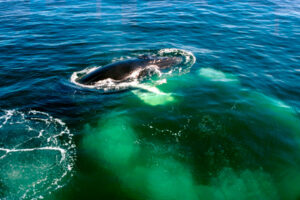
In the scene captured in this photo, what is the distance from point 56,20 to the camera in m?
35.4

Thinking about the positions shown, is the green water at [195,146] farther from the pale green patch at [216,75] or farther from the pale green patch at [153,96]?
the pale green patch at [216,75]

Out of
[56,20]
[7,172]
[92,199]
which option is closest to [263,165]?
[92,199]

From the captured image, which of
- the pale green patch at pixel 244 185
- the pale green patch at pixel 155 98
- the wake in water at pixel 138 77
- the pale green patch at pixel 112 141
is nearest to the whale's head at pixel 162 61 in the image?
the wake in water at pixel 138 77

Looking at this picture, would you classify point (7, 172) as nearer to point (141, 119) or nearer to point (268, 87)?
point (141, 119)

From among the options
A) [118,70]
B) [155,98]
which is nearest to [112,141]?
[155,98]

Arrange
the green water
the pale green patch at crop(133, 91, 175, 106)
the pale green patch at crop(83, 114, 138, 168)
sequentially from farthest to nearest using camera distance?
the pale green patch at crop(133, 91, 175, 106)
the pale green patch at crop(83, 114, 138, 168)
the green water

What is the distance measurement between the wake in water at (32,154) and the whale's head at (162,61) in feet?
29.8

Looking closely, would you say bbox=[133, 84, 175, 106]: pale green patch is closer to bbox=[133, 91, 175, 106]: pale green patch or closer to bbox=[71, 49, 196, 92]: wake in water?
bbox=[133, 91, 175, 106]: pale green patch

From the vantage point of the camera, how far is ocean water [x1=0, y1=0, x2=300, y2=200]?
39.2ft

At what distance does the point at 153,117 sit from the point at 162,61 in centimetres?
728

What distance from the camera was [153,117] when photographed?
52.9 ft

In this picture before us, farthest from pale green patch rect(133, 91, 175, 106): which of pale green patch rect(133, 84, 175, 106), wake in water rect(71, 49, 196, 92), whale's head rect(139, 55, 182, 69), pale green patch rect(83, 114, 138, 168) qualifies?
whale's head rect(139, 55, 182, 69)

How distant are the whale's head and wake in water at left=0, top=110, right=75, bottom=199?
29.8ft

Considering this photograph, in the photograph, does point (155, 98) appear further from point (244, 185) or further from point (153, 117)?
point (244, 185)
